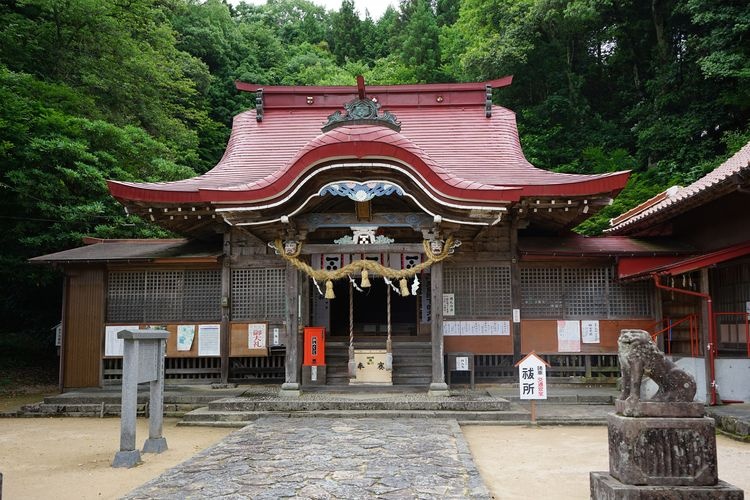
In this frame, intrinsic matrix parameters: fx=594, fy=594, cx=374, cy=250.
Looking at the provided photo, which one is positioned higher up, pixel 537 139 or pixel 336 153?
pixel 537 139

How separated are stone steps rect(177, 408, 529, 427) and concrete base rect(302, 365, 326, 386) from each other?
2.13 meters

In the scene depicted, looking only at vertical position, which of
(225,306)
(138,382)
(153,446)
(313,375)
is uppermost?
(225,306)

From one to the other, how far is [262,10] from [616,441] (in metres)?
58.8

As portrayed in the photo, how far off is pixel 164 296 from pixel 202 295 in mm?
876

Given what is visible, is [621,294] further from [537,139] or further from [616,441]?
[537,139]

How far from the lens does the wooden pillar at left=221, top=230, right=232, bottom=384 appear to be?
13156 mm

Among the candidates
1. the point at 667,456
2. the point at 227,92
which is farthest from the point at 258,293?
the point at 227,92

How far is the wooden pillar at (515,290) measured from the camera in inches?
505

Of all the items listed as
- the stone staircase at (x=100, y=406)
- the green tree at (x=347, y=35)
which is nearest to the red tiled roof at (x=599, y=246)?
the stone staircase at (x=100, y=406)

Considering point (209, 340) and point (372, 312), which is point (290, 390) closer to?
point (209, 340)

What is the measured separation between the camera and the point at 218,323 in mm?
13250

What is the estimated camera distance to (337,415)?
1025 cm

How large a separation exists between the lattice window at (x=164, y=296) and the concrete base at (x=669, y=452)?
33.4ft

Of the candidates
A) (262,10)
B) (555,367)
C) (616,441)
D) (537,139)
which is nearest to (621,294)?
(555,367)
